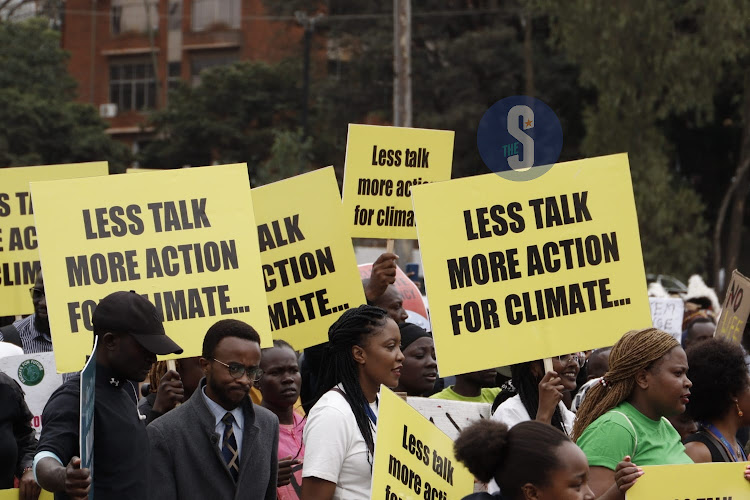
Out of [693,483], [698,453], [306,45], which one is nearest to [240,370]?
[693,483]

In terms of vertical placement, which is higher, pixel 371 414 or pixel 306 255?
pixel 306 255

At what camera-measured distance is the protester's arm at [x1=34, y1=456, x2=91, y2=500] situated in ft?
12.8

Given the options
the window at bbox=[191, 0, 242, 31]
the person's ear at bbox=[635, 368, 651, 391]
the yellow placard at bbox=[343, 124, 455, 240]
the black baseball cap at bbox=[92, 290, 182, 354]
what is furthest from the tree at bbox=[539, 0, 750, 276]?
the window at bbox=[191, 0, 242, 31]

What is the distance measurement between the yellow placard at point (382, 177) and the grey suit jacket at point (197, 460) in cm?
342

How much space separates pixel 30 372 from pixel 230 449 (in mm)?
1668

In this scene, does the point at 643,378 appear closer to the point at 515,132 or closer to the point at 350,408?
the point at 350,408

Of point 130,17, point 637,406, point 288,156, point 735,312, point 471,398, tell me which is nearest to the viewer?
point 637,406

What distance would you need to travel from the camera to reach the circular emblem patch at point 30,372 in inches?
227

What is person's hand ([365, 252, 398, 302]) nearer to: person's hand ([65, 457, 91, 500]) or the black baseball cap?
the black baseball cap

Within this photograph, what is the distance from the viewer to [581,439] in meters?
4.52

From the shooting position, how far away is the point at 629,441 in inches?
177

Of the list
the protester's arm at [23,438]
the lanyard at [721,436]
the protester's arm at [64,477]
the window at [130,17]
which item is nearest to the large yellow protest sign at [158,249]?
the protester's arm at [23,438]

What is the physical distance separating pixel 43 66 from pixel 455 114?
16223 mm

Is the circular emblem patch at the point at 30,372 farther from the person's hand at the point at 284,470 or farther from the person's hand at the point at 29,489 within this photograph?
the person's hand at the point at 284,470
